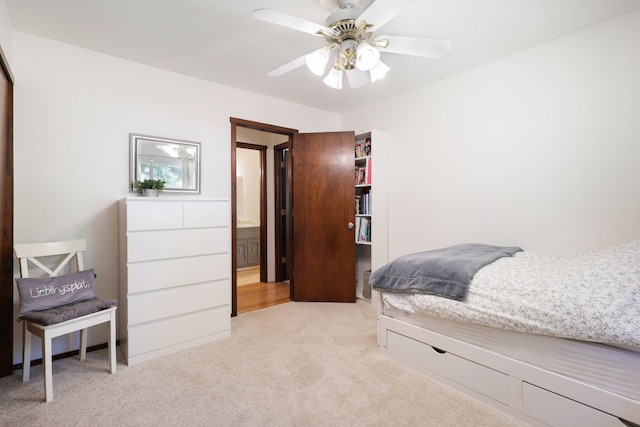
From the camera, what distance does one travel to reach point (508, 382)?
1.55m

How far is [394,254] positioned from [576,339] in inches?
81.1

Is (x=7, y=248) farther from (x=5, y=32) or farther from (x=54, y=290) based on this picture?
(x=5, y=32)

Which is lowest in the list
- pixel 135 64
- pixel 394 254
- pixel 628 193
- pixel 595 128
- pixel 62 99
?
pixel 394 254

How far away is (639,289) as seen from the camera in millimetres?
1248

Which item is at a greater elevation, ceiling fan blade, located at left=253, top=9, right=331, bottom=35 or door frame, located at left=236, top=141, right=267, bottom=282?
ceiling fan blade, located at left=253, top=9, right=331, bottom=35

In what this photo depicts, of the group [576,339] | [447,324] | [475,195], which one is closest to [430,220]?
[475,195]

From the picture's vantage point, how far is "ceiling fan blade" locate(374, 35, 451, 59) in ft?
5.44

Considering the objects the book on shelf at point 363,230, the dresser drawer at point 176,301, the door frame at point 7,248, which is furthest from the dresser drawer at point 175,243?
the book on shelf at point 363,230

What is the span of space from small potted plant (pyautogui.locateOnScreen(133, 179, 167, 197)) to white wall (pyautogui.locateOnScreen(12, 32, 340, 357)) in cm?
17

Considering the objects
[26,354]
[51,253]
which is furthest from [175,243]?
[26,354]

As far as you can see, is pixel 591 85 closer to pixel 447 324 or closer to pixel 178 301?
pixel 447 324

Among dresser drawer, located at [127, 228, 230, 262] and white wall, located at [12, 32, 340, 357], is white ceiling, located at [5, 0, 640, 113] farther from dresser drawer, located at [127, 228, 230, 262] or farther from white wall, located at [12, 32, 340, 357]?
dresser drawer, located at [127, 228, 230, 262]

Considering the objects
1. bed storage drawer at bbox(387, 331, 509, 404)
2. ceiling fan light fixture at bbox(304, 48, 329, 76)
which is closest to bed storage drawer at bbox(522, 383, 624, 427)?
bed storage drawer at bbox(387, 331, 509, 404)

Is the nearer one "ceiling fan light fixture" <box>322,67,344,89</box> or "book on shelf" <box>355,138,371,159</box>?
"ceiling fan light fixture" <box>322,67,344,89</box>
